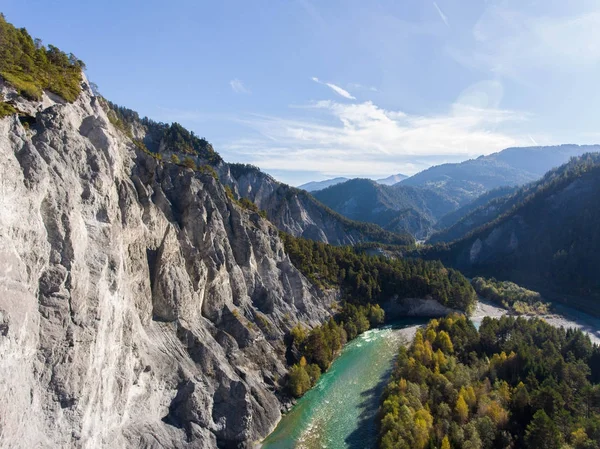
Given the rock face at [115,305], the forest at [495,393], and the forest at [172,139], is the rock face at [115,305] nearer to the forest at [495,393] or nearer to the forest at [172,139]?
the forest at [495,393]

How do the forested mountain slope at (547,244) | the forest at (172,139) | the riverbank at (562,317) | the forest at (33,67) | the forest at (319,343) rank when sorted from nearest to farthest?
the forest at (33,67) → the forest at (319,343) → the riverbank at (562,317) → the forest at (172,139) → the forested mountain slope at (547,244)

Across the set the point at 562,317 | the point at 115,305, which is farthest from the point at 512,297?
the point at 115,305

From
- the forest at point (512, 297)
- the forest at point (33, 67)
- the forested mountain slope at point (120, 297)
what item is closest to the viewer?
the forested mountain slope at point (120, 297)

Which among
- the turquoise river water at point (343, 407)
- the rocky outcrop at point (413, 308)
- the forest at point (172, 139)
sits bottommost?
the turquoise river water at point (343, 407)

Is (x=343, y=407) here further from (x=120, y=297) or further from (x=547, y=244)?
(x=547, y=244)

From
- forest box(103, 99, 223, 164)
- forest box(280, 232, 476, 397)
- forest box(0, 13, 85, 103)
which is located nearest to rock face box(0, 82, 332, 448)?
forest box(0, 13, 85, 103)

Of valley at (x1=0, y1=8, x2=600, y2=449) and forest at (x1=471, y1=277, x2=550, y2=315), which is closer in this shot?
valley at (x1=0, y1=8, x2=600, y2=449)

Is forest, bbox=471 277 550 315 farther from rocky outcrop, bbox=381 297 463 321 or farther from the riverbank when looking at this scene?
rocky outcrop, bbox=381 297 463 321

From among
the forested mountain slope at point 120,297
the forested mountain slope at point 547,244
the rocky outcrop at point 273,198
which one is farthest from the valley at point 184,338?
the rocky outcrop at point 273,198
